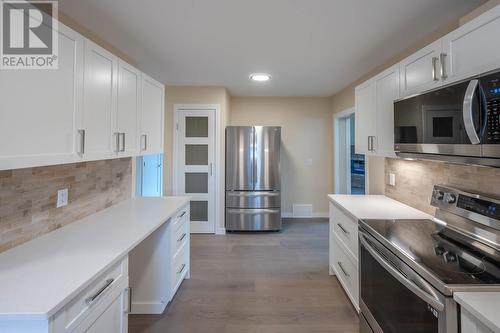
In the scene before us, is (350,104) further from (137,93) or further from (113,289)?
(113,289)

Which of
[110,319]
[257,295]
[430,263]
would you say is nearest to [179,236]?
[257,295]

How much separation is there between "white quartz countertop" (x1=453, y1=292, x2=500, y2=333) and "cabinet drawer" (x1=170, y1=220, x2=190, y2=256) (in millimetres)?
1940

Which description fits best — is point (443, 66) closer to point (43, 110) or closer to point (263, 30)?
point (263, 30)

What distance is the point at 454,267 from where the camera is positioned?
1214mm

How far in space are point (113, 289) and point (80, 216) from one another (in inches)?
36.5

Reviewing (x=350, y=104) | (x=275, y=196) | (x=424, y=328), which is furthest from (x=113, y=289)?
(x=350, y=104)

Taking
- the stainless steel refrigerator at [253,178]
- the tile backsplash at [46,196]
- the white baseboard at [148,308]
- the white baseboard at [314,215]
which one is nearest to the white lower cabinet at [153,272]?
the white baseboard at [148,308]

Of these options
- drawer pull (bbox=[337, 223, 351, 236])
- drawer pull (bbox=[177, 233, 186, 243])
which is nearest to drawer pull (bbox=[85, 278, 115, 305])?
drawer pull (bbox=[177, 233, 186, 243])

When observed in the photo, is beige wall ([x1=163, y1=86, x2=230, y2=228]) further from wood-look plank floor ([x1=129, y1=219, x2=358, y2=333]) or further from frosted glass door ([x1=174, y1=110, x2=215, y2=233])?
wood-look plank floor ([x1=129, y1=219, x2=358, y2=333])

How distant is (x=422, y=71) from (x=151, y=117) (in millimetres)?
2341

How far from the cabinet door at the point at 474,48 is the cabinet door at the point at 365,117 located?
931 millimetres

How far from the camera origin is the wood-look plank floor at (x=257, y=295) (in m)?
2.09

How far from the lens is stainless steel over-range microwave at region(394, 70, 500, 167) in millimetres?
1156

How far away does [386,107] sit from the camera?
7.30 feet
